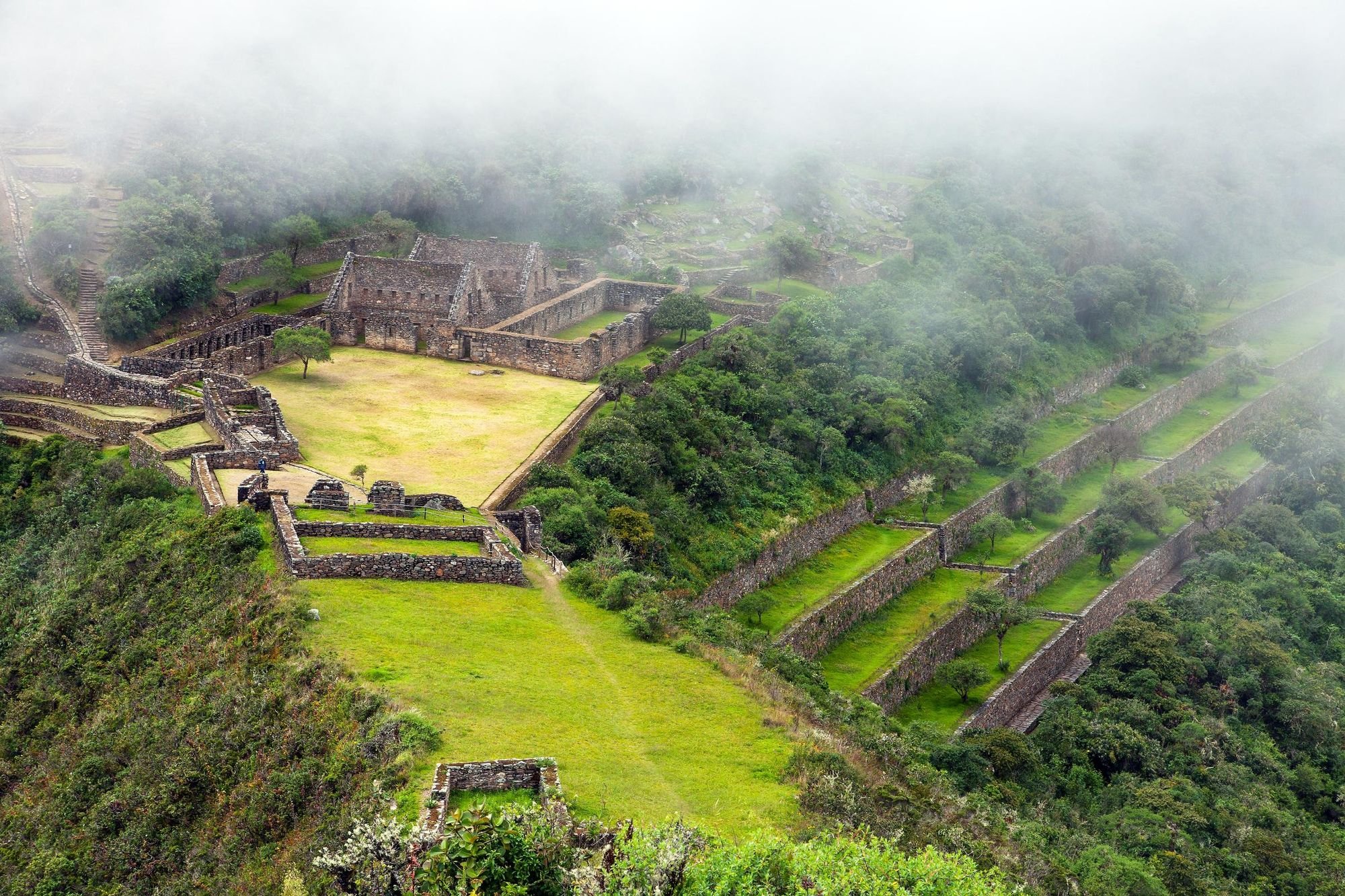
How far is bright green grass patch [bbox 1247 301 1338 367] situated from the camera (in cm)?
Result: 10356

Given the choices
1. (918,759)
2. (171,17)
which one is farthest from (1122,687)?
(171,17)

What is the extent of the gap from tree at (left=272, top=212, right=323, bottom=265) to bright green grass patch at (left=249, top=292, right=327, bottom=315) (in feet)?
7.36

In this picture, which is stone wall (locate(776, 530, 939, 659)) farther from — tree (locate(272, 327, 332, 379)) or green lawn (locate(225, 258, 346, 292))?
green lawn (locate(225, 258, 346, 292))

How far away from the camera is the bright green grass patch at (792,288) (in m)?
83.2

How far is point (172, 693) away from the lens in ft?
116

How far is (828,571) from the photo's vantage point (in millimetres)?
61062

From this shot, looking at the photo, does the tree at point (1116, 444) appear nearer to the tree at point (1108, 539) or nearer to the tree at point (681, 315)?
the tree at point (1108, 539)

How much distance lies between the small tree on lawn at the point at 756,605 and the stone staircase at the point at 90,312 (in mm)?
26519

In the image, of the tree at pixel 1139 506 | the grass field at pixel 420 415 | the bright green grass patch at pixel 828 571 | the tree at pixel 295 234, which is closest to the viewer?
the grass field at pixel 420 415

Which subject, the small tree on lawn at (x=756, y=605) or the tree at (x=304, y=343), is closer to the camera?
the small tree on lawn at (x=756, y=605)

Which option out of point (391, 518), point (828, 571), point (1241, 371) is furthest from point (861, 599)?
point (1241, 371)

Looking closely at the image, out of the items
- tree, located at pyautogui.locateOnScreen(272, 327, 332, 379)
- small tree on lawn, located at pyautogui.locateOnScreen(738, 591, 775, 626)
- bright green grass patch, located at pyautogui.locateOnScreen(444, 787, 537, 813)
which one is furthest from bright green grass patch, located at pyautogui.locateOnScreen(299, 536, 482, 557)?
tree, located at pyautogui.locateOnScreen(272, 327, 332, 379)

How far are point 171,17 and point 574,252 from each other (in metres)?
30.8

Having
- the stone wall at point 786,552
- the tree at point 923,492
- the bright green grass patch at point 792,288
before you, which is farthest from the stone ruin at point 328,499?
the bright green grass patch at point 792,288
